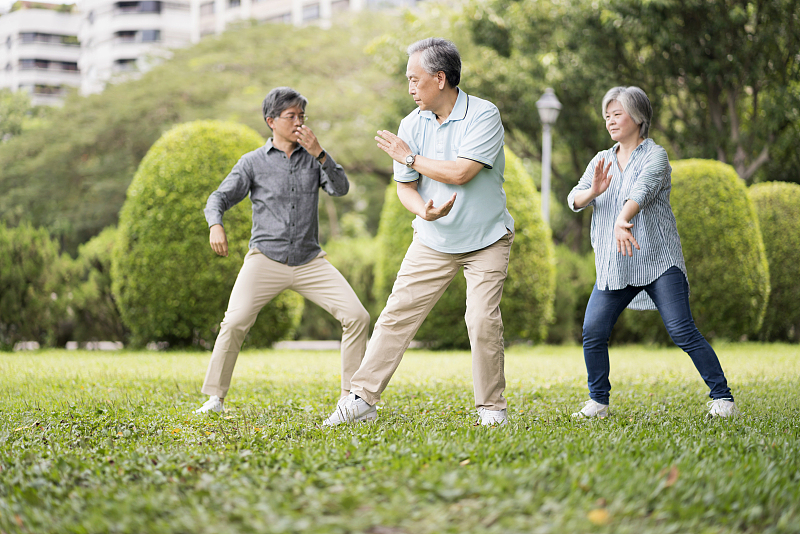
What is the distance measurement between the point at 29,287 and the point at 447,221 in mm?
8588

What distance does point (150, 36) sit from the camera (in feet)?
206

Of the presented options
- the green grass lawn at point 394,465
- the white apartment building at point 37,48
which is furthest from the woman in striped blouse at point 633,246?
the white apartment building at point 37,48

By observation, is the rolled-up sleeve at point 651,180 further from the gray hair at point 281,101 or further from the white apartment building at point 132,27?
the white apartment building at point 132,27

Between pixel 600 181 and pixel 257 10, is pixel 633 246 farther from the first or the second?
pixel 257 10

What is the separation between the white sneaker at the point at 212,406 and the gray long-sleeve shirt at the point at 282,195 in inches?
40.5

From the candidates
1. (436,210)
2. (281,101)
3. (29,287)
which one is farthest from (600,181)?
(29,287)

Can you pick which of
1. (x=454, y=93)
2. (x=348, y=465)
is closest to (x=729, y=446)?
(x=348, y=465)

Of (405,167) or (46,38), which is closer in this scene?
(405,167)

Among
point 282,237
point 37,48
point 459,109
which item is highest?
point 37,48

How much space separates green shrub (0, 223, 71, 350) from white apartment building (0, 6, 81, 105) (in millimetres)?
65837

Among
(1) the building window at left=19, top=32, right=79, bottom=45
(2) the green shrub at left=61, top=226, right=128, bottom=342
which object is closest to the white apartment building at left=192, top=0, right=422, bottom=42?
(1) the building window at left=19, top=32, right=79, bottom=45

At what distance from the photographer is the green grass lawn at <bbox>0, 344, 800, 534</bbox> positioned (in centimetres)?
250

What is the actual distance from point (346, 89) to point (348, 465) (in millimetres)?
20772

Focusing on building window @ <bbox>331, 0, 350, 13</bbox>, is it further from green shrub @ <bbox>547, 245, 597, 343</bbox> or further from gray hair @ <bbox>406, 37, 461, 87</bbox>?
gray hair @ <bbox>406, 37, 461, 87</bbox>
